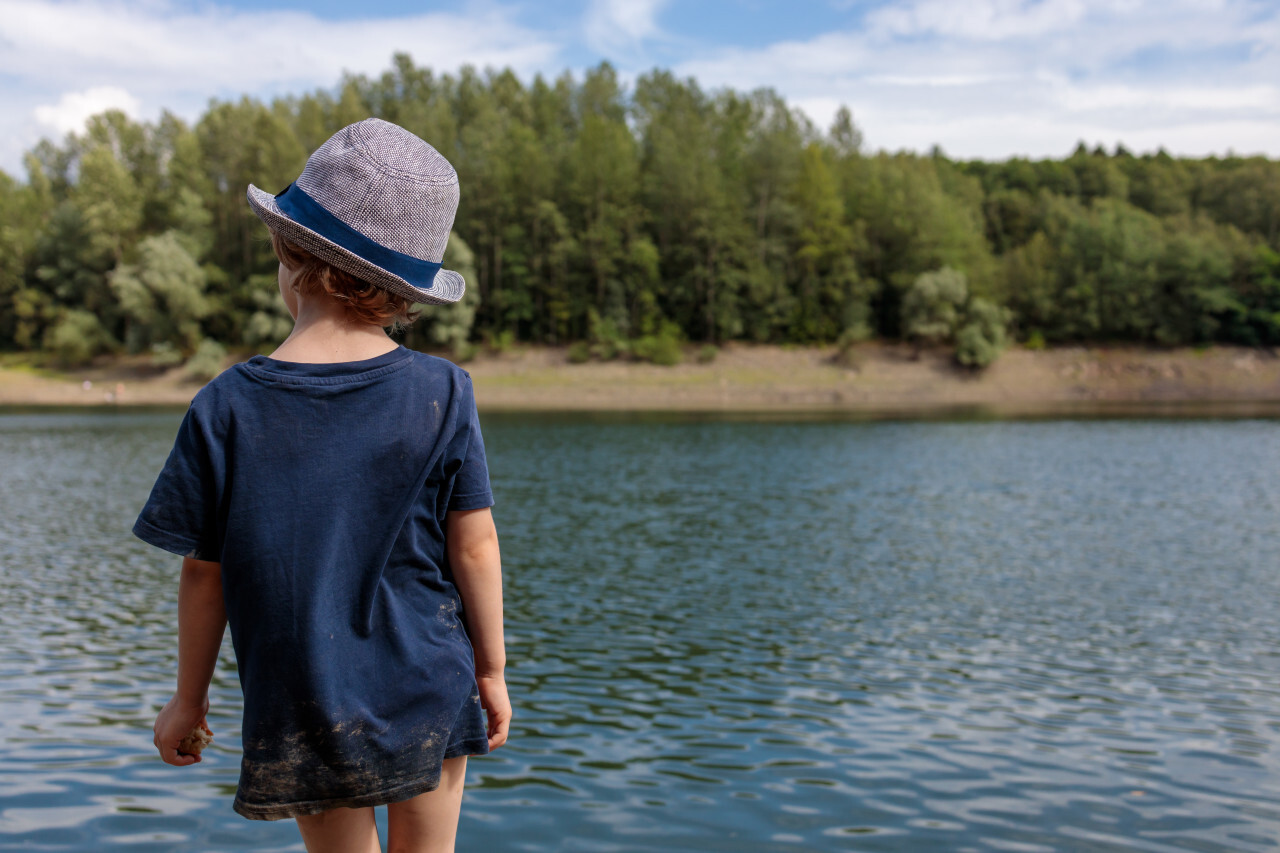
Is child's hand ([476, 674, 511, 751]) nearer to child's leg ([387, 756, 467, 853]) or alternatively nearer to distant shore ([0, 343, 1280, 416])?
child's leg ([387, 756, 467, 853])

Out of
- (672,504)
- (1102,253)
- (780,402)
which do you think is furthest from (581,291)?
(672,504)

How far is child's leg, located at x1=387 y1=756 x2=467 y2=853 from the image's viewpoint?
2.46m

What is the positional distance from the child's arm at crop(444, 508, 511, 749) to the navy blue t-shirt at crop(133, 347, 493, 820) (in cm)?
7

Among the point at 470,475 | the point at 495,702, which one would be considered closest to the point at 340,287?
the point at 470,475

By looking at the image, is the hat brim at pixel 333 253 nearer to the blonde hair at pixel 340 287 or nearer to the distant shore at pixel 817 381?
the blonde hair at pixel 340 287

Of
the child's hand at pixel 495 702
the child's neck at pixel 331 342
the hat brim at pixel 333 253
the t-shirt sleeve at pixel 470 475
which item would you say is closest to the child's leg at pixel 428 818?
the child's hand at pixel 495 702

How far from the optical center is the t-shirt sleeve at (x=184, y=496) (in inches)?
87.0

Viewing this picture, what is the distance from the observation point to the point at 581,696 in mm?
9672

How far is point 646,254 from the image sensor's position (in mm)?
79250

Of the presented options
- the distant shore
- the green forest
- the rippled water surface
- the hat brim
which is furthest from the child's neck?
the green forest

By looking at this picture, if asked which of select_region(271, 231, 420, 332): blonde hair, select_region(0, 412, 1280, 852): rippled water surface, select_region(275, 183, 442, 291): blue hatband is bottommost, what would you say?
select_region(0, 412, 1280, 852): rippled water surface

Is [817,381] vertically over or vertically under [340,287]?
under

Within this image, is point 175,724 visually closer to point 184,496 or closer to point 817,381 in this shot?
point 184,496

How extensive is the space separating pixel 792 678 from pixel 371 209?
28.8 feet
